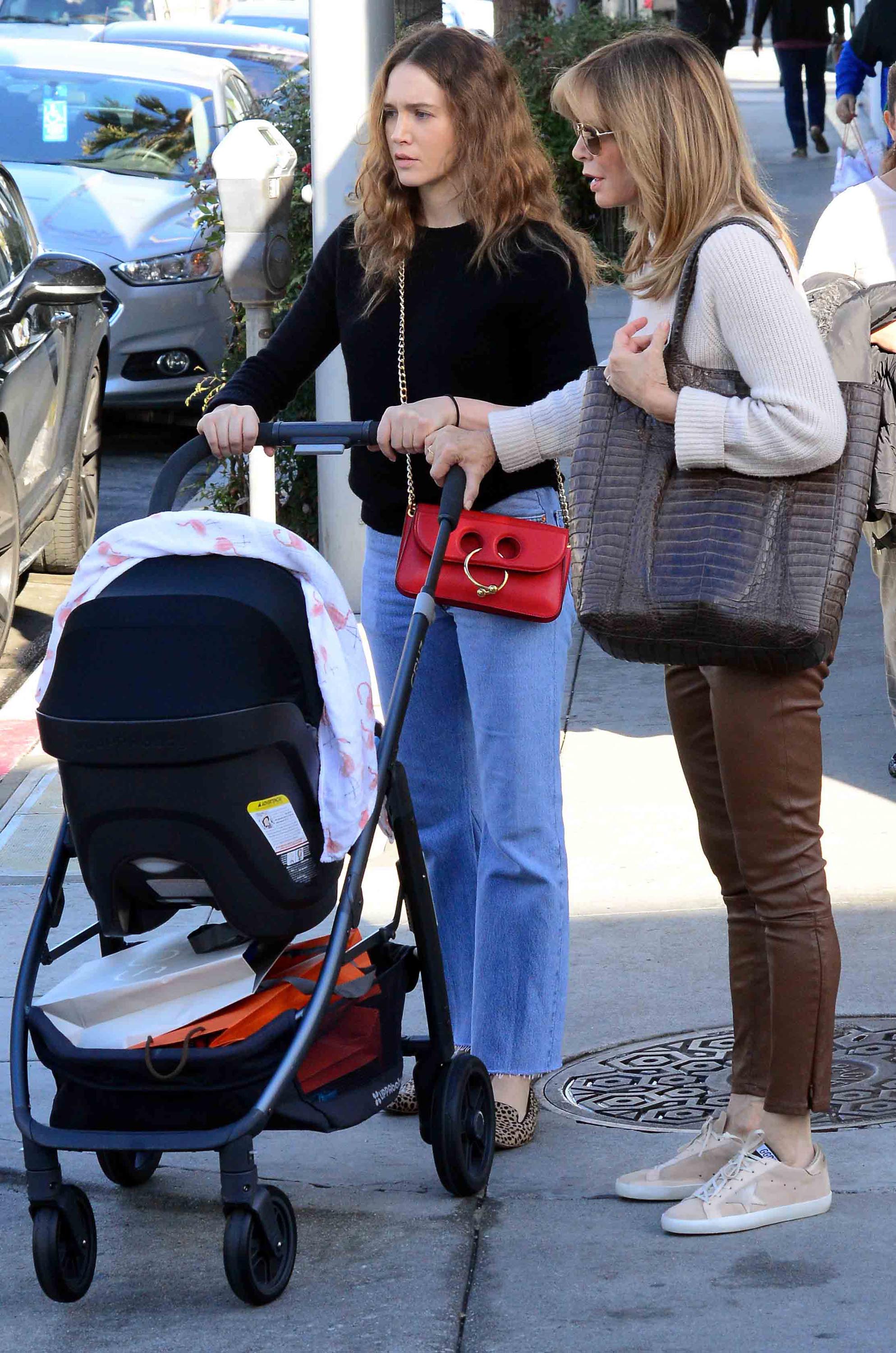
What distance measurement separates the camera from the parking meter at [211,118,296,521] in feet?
21.8

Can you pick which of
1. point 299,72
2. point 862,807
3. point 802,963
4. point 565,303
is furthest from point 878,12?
point 802,963

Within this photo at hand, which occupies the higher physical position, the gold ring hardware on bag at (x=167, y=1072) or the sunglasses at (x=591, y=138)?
the sunglasses at (x=591, y=138)

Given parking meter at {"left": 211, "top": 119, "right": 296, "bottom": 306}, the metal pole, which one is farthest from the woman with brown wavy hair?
parking meter at {"left": 211, "top": 119, "right": 296, "bottom": 306}

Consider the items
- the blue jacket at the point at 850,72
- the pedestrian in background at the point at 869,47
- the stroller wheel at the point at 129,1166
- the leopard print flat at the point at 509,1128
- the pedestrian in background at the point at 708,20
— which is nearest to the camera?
the stroller wheel at the point at 129,1166

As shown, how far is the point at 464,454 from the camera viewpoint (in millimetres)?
3473

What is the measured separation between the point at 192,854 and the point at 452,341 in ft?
3.68

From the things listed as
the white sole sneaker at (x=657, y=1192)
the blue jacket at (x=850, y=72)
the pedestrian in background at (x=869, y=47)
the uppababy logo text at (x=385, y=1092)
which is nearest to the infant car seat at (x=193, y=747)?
the uppababy logo text at (x=385, y=1092)

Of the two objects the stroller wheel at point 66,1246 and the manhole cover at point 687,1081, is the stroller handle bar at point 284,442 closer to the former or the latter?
the stroller wheel at point 66,1246

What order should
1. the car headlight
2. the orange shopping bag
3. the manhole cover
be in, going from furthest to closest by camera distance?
the car headlight < the manhole cover < the orange shopping bag

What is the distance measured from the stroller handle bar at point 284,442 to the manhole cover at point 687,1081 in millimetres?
1432

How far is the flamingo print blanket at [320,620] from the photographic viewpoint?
3.20m

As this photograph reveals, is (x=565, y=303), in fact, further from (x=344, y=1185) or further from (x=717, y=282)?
(x=344, y=1185)

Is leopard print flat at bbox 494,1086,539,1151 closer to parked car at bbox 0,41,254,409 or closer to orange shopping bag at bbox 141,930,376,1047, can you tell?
orange shopping bag at bbox 141,930,376,1047

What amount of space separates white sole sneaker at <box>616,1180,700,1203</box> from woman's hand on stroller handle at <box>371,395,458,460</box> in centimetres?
136
